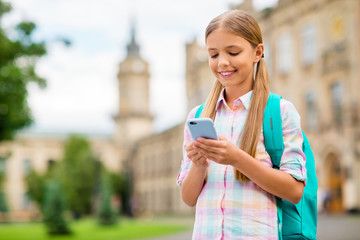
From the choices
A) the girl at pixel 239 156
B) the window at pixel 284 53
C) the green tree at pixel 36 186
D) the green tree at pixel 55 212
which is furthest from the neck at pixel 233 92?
the green tree at pixel 36 186

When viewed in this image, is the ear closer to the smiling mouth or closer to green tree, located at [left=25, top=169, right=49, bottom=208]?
the smiling mouth

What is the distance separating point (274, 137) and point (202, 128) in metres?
0.36

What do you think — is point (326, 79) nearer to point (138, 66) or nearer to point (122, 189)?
point (122, 189)

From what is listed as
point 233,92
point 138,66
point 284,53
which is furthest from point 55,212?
point 138,66

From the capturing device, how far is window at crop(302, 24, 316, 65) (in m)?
26.9

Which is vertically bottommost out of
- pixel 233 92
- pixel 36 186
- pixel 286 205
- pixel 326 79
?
pixel 36 186

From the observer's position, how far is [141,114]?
202 feet

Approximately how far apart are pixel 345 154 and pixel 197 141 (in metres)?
23.2

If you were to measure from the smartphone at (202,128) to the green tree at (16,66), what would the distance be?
15.2 meters

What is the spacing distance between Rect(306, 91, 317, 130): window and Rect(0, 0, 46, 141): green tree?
48.5 feet

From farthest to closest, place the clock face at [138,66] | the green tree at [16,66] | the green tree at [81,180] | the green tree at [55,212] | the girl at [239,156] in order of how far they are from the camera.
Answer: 1. the clock face at [138,66]
2. the green tree at [81,180]
3. the green tree at [55,212]
4. the green tree at [16,66]
5. the girl at [239,156]

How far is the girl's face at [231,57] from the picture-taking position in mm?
2137

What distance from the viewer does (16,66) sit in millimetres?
16734

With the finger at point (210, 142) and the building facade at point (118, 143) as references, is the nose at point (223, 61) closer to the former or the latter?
the finger at point (210, 142)
